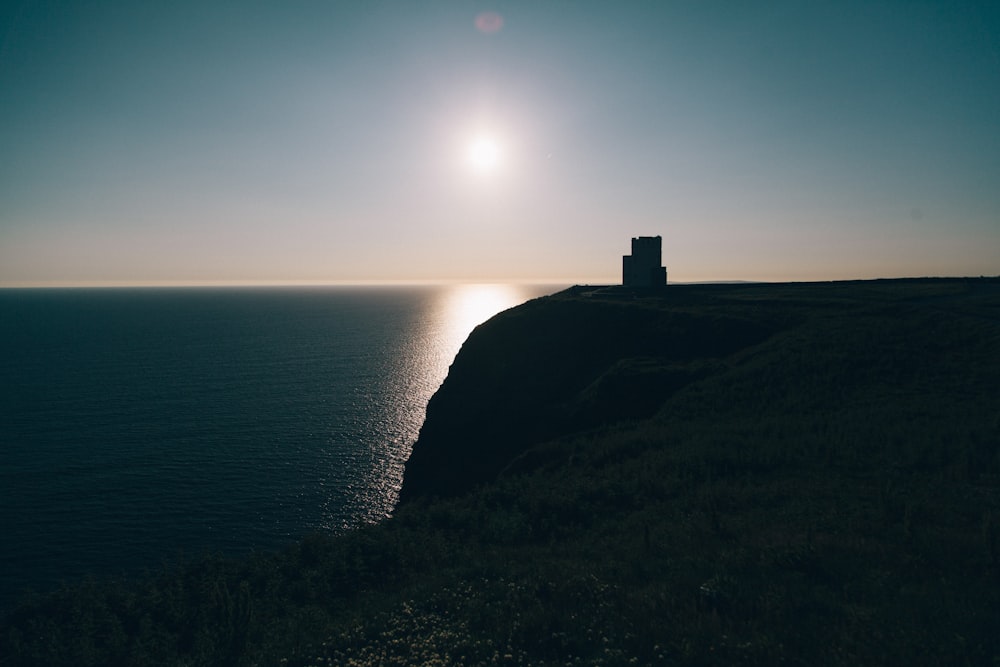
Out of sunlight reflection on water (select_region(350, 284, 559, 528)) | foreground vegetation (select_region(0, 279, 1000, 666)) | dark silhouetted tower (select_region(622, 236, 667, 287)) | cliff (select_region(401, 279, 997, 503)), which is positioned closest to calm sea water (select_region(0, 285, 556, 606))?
sunlight reflection on water (select_region(350, 284, 559, 528))

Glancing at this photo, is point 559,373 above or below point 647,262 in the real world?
below

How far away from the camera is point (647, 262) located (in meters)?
69.9

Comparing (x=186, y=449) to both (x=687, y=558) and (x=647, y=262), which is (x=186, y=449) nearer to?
(x=687, y=558)

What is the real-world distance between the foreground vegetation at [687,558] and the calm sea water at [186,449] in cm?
772

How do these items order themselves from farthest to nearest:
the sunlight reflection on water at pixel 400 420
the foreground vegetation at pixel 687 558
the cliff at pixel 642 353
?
1. the sunlight reflection on water at pixel 400 420
2. the cliff at pixel 642 353
3. the foreground vegetation at pixel 687 558

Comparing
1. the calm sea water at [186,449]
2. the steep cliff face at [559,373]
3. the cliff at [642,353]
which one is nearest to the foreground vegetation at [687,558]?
the cliff at [642,353]

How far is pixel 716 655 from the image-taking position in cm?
732

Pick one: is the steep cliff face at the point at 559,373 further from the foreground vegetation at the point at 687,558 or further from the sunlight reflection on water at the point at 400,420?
the foreground vegetation at the point at 687,558

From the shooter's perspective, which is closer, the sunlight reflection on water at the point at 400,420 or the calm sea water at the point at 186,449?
the calm sea water at the point at 186,449

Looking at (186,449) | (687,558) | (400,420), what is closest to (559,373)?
(400,420)

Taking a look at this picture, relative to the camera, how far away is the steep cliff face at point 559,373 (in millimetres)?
36906

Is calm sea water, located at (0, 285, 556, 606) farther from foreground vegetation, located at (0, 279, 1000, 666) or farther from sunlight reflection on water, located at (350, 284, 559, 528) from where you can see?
foreground vegetation, located at (0, 279, 1000, 666)

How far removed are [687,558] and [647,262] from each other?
63623 mm

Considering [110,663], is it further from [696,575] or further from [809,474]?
[809,474]
